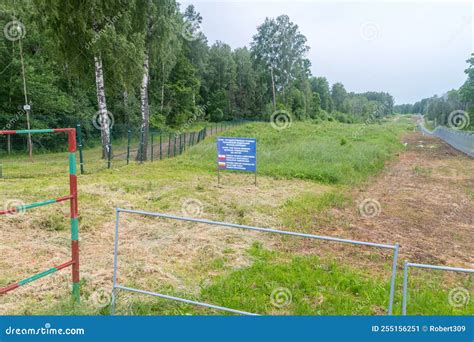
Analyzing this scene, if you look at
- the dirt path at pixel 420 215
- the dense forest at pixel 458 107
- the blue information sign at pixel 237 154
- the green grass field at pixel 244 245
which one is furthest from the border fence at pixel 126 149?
the dense forest at pixel 458 107

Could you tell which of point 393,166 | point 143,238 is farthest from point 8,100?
point 393,166

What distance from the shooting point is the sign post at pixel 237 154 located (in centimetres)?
A: 1116

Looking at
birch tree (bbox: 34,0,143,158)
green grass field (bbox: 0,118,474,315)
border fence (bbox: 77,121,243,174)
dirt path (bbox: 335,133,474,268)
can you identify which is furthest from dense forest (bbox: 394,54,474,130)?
birch tree (bbox: 34,0,143,158)

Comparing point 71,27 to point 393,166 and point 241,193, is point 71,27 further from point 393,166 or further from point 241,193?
point 393,166

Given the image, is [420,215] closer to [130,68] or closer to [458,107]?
[130,68]

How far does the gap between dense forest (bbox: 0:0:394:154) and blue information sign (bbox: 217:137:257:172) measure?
6.13m

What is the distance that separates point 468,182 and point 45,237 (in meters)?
14.2

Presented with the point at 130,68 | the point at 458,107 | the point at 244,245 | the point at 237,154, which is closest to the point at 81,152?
the point at 130,68

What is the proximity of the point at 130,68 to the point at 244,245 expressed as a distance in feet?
37.6

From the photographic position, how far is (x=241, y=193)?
33.2 ft

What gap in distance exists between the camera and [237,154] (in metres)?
11.4

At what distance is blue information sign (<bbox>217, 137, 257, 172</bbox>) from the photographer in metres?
11.2

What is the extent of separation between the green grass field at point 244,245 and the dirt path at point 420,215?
0.77 metres
